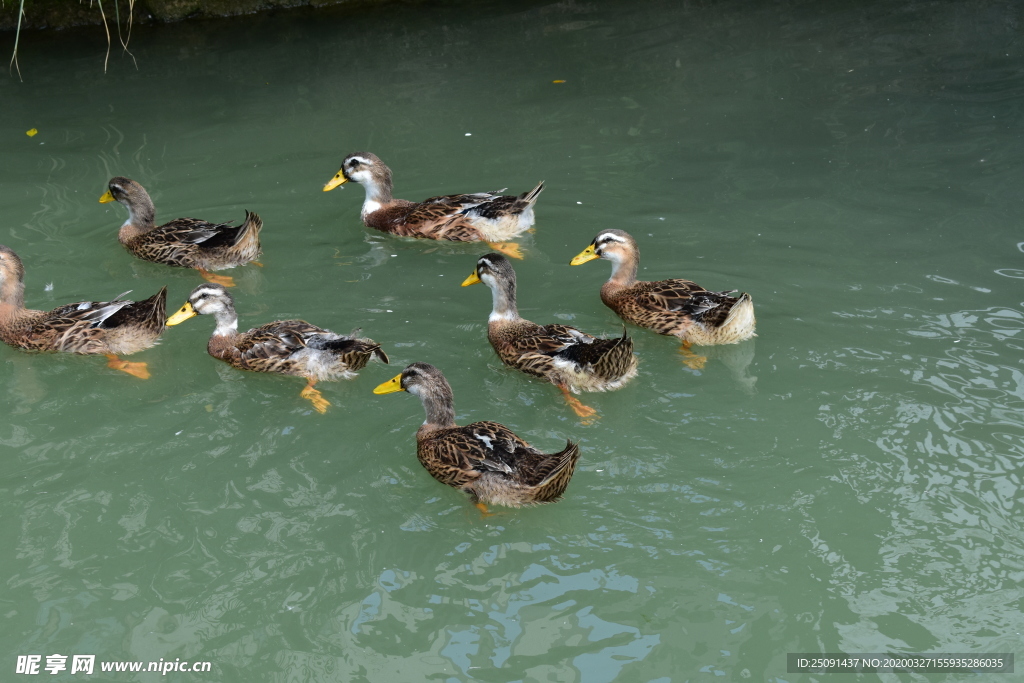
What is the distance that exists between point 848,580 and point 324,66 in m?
10.1

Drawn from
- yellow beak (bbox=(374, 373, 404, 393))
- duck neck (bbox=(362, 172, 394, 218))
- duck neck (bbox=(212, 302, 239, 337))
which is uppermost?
duck neck (bbox=(362, 172, 394, 218))

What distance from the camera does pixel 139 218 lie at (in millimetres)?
8742

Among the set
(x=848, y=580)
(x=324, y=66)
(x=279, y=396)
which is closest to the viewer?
(x=848, y=580)

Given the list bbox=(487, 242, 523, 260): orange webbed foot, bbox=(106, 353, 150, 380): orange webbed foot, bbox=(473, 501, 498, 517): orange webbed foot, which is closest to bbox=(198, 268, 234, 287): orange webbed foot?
bbox=(106, 353, 150, 380): orange webbed foot

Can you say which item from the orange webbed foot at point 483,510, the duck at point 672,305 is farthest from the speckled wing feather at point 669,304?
the orange webbed foot at point 483,510

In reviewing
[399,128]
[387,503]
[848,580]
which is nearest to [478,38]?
[399,128]

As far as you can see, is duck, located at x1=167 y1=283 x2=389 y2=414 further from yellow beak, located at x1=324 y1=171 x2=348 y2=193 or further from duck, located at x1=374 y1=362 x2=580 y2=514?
yellow beak, located at x1=324 y1=171 x2=348 y2=193

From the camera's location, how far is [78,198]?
31.3ft

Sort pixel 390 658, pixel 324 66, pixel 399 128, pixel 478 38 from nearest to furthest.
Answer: pixel 390 658
pixel 399 128
pixel 324 66
pixel 478 38

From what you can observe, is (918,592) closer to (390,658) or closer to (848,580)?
(848,580)

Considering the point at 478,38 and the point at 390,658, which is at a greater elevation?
the point at 478,38

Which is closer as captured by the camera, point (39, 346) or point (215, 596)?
point (215, 596)

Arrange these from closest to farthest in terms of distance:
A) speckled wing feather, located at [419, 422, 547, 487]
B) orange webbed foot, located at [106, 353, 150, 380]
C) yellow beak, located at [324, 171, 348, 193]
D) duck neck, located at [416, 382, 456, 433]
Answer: speckled wing feather, located at [419, 422, 547, 487] < duck neck, located at [416, 382, 456, 433] < orange webbed foot, located at [106, 353, 150, 380] < yellow beak, located at [324, 171, 348, 193]

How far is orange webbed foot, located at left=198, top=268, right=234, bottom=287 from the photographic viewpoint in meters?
8.16
